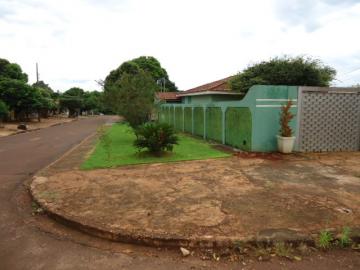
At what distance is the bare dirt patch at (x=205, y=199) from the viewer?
4.07 meters

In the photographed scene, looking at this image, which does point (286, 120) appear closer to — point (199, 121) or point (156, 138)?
point (156, 138)

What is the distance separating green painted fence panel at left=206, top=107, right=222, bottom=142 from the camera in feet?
42.5

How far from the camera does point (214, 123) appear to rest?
13.6 meters

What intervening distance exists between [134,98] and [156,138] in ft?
17.4

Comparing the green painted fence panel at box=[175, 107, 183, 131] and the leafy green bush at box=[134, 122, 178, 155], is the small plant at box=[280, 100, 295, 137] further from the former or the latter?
the green painted fence panel at box=[175, 107, 183, 131]

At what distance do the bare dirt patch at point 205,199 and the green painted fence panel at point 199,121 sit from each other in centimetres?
703

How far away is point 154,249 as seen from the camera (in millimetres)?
3811

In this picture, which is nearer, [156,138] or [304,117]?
[156,138]

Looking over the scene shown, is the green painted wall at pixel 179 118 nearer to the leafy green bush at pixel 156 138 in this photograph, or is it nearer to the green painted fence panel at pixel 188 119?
the green painted fence panel at pixel 188 119

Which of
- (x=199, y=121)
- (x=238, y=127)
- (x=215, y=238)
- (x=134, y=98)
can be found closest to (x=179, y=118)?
(x=199, y=121)

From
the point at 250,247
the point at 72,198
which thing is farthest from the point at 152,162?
the point at 250,247

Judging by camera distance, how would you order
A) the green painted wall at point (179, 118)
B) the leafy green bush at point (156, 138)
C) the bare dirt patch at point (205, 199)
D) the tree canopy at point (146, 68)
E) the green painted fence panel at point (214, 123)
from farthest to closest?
the tree canopy at point (146, 68)
the green painted wall at point (179, 118)
the green painted fence panel at point (214, 123)
the leafy green bush at point (156, 138)
the bare dirt patch at point (205, 199)

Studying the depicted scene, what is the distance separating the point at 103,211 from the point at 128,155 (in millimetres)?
5266

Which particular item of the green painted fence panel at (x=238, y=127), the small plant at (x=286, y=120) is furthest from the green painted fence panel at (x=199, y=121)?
the small plant at (x=286, y=120)
